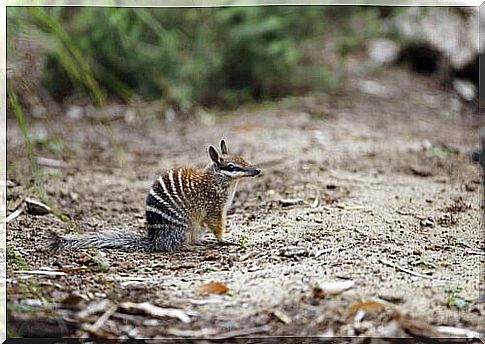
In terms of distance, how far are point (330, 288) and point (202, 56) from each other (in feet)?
13.6

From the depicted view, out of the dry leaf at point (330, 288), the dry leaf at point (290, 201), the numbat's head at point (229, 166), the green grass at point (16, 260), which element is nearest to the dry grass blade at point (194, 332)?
the dry leaf at point (330, 288)

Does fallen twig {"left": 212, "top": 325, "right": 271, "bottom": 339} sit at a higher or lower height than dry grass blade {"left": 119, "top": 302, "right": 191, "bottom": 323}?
lower

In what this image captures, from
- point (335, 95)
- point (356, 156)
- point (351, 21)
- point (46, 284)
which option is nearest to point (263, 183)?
point (356, 156)

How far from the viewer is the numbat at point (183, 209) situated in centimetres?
344

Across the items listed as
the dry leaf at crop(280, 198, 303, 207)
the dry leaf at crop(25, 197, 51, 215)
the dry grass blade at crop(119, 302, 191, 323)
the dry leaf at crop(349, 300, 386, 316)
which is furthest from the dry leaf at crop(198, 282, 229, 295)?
the dry leaf at crop(25, 197, 51, 215)

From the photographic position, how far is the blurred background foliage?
6.32 metres

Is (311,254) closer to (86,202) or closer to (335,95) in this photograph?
(86,202)

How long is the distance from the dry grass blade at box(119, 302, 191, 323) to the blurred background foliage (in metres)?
3.60

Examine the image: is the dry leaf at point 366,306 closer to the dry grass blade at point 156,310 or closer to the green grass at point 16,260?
the dry grass blade at point 156,310

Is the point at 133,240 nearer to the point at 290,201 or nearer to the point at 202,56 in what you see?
the point at 290,201

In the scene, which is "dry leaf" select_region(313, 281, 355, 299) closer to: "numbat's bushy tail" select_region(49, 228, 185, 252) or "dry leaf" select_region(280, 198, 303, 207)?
"numbat's bushy tail" select_region(49, 228, 185, 252)

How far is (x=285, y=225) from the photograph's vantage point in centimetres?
367

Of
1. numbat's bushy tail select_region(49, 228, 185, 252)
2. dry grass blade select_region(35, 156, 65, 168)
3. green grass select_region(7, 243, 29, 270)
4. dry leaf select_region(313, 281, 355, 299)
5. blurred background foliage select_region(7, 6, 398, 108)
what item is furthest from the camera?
blurred background foliage select_region(7, 6, 398, 108)

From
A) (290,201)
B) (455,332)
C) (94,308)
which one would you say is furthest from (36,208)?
(455,332)
